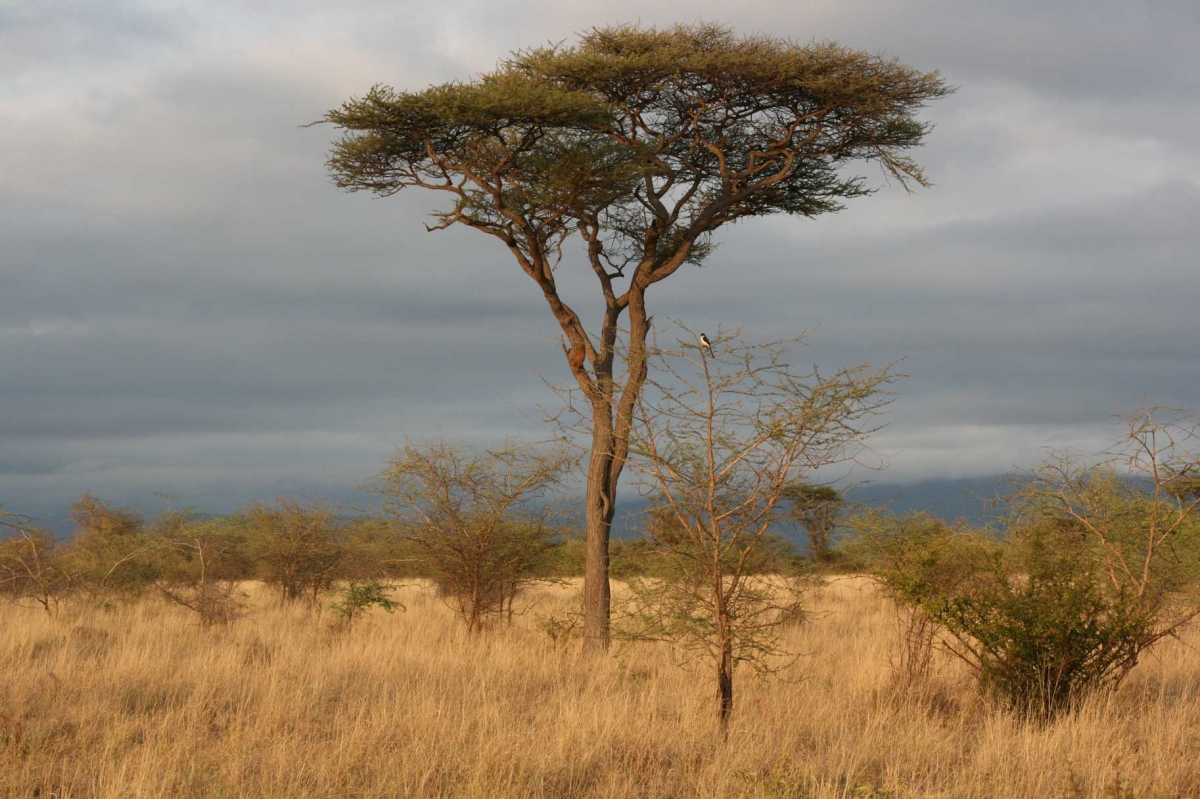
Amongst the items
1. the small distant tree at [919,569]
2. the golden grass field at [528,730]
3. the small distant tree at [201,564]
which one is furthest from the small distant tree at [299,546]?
the small distant tree at [919,569]

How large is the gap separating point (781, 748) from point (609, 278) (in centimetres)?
736

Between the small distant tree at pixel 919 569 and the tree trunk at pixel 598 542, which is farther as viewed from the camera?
the tree trunk at pixel 598 542

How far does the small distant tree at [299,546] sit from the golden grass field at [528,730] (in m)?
6.50

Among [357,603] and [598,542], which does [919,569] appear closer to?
[598,542]

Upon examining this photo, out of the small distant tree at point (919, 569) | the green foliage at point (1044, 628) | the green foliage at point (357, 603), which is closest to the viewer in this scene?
the green foliage at point (1044, 628)

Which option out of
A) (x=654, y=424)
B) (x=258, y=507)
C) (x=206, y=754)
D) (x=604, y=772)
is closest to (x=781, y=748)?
(x=604, y=772)

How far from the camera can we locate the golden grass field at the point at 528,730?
5.95m

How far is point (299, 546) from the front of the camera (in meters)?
18.2

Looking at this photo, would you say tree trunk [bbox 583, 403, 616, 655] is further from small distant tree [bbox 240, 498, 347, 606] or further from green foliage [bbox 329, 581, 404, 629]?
small distant tree [bbox 240, 498, 347, 606]

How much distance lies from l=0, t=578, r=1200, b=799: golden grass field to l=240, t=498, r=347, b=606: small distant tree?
6496 mm

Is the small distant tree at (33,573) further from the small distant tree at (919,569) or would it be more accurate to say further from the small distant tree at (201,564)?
the small distant tree at (919,569)

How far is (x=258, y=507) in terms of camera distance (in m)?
18.6

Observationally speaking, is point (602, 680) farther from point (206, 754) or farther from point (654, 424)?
point (206, 754)

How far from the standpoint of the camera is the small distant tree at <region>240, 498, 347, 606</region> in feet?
59.3
